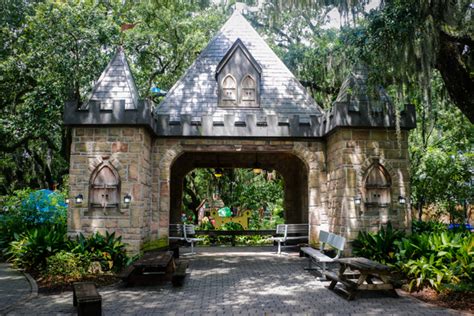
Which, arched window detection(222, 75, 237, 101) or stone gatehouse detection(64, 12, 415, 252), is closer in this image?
stone gatehouse detection(64, 12, 415, 252)

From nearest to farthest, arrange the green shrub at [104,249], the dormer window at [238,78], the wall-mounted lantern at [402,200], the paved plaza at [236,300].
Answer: the paved plaza at [236,300] → the green shrub at [104,249] → the wall-mounted lantern at [402,200] → the dormer window at [238,78]

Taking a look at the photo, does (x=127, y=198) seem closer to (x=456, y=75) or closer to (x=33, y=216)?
(x=33, y=216)

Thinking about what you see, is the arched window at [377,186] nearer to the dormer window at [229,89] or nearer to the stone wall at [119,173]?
the dormer window at [229,89]

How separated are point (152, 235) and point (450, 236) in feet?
22.8

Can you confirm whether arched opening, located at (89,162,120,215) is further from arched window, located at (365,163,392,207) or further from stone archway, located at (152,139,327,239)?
arched window, located at (365,163,392,207)

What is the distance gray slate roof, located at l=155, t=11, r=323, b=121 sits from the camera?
40.3 feet

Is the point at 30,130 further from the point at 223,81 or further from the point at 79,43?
the point at 223,81

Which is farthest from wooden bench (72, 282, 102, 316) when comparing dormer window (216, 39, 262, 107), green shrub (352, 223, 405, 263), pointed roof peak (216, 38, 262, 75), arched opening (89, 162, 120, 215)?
pointed roof peak (216, 38, 262, 75)

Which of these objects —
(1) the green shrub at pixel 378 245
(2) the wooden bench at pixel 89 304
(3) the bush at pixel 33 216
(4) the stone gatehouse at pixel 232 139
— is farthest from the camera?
(3) the bush at pixel 33 216

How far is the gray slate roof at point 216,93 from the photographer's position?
12281 mm

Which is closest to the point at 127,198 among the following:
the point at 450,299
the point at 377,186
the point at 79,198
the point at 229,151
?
the point at 79,198

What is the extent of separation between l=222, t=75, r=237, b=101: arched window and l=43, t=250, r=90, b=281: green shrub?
6258mm

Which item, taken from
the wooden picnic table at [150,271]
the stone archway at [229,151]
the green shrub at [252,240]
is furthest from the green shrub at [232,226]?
the wooden picnic table at [150,271]

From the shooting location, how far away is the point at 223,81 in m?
12.6
